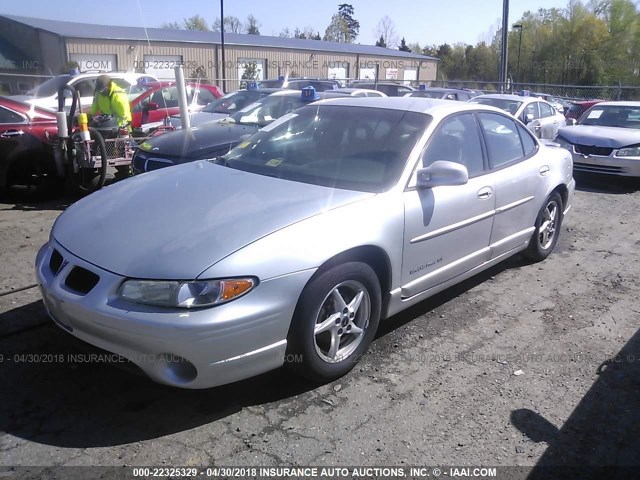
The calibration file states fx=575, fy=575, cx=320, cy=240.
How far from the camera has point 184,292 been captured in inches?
110

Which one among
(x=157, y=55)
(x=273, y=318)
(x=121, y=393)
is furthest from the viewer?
(x=157, y=55)

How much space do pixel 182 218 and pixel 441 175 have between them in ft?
5.45

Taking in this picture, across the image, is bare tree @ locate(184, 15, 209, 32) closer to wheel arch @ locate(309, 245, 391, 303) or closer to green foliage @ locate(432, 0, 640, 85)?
green foliage @ locate(432, 0, 640, 85)

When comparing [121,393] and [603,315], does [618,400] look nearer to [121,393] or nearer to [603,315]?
[603,315]

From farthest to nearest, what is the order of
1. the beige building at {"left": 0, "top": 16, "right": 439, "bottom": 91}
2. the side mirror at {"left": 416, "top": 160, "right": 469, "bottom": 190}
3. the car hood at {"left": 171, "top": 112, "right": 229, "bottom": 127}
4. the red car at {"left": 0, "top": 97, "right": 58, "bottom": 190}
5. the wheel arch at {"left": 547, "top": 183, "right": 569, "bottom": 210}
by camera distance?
the beige building at {"left": 0, "top": 16, "right": 439, "bottom": 91}, the car hood at {"left": 171, "top": 112, "right": 229, "bottom": 127}, the red car at {"left": 0, "top": 97, "right": 58, "bottom": 190}, the wheel arch at {"left": 547, "top": 183, "right": 569, "bottom": 210}, the side mirror at {"left": 416, "top": 160, "right": 469, "bottom": 190}

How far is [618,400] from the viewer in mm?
3369

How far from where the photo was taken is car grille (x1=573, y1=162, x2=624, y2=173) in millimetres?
9992

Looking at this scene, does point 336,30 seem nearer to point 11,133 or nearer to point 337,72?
point 337,72

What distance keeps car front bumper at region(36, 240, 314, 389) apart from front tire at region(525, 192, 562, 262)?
321 centimetres

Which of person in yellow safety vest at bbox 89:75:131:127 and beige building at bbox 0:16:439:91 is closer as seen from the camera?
person in yellow safety vest at bbox 89:75:131:127

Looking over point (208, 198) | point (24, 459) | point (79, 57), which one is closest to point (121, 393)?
point (24, 459)

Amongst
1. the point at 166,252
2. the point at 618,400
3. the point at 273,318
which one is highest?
the point at 166,252

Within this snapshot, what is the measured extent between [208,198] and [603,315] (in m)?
3.23

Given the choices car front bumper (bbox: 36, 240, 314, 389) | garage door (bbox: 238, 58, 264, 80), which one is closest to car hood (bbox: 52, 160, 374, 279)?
car front bumper (bbox: 36, 240, 314, 389)
